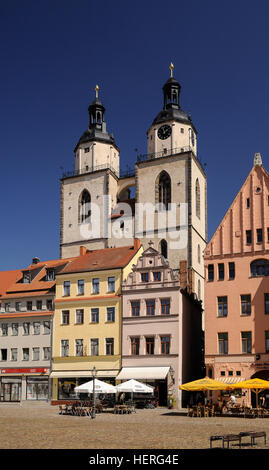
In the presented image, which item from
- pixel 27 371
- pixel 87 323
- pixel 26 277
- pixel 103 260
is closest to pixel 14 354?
pixel 27 371

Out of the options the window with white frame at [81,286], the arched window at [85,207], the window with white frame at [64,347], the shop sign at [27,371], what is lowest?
the shop sign at [27,371]

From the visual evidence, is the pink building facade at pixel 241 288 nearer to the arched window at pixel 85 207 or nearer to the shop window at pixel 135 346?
the shop window at pixel 135 346

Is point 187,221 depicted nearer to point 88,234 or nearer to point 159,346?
point 88,234

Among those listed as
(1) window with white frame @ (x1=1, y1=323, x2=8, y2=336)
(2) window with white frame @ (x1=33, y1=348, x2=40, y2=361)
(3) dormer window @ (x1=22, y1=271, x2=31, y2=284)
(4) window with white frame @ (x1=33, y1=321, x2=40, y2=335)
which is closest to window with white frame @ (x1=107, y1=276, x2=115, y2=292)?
(4) window with white frame @ (x1=33, y1=321, x2=40, y2=335)

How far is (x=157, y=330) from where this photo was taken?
5069cm

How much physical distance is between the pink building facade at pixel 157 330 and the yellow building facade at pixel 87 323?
1206mm

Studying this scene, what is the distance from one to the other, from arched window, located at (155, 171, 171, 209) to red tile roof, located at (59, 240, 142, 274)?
17395 mm

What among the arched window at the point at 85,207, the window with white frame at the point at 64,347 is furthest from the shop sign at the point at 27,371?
the arched window at the point at 85,207

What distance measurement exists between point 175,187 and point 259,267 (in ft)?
92.1

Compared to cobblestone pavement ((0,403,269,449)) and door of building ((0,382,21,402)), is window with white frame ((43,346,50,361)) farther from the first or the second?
cobblestone pavement ((0,403,269,449))

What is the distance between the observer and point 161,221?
74000 mm

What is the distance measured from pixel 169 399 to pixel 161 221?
30.2 m

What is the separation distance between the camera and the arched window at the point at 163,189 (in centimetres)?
7581

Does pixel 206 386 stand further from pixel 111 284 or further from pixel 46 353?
pixel 46 353
